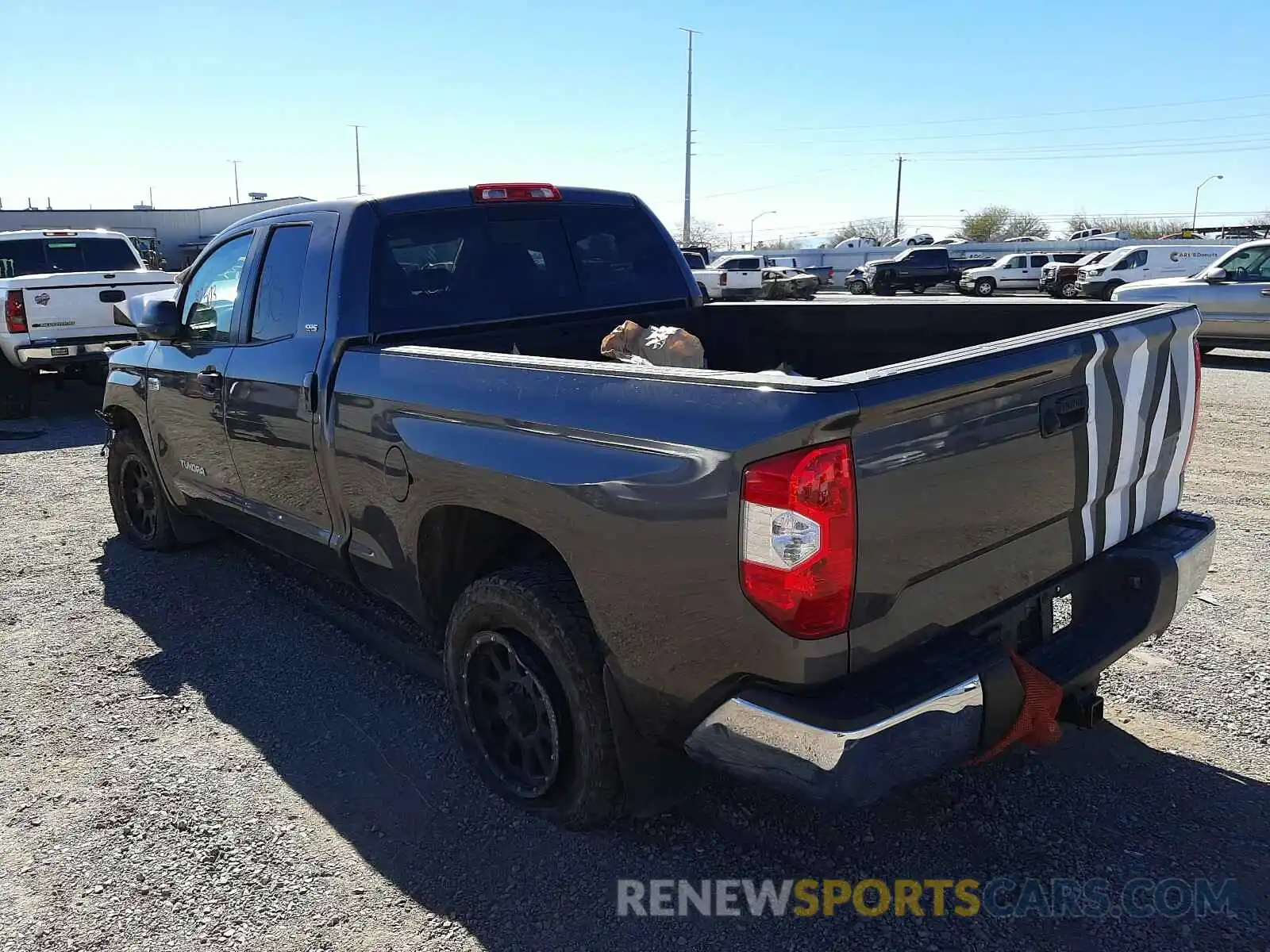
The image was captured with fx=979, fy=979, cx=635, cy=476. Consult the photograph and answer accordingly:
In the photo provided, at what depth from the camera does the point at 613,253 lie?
183 inches

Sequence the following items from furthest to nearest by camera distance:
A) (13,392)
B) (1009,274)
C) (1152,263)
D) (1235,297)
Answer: (1009,274)
(1152,263)
(1235,297)
(13,392)

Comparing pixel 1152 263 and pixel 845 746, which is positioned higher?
→ pixel 1152 263

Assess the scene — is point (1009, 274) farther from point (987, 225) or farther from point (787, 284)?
point (987, 225)

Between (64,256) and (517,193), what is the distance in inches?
437

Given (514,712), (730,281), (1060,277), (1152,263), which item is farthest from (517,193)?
(730,281)

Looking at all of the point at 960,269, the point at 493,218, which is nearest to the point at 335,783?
the point at 493,218

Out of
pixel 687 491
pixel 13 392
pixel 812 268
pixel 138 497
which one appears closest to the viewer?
pixel 687 491

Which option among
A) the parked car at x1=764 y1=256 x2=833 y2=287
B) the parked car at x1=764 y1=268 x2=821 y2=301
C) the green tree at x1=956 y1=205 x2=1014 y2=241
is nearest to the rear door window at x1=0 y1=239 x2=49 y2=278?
the parked car at x1=764 y1=268 x2=821 y2=301

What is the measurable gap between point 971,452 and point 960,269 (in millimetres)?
42118

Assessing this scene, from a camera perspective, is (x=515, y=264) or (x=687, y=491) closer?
(x=687, y=491)

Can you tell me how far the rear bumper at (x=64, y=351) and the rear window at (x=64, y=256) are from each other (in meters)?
1.98

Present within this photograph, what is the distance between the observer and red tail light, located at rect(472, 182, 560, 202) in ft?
13.8

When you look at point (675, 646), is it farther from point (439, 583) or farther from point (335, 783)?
point (335, 783)

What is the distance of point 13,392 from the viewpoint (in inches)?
453
